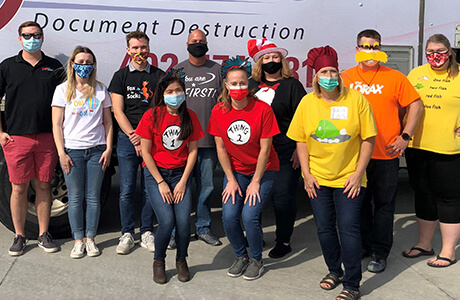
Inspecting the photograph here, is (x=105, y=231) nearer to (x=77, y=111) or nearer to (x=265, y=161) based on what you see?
(x=77, y=111)

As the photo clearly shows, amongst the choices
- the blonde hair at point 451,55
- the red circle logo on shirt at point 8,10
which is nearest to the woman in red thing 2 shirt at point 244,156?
the blonde hair at point 451,55

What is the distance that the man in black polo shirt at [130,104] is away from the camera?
13.9ft

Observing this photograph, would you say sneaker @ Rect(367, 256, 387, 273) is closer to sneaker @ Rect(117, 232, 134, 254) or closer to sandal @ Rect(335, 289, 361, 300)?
sandal @ Rect(335, 289, 361, 300)

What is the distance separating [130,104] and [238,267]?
1604mm

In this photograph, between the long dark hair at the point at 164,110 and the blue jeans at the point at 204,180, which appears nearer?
the long dark hair at the point at 164,110

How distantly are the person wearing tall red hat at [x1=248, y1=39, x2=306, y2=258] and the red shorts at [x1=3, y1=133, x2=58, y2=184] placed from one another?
175cm

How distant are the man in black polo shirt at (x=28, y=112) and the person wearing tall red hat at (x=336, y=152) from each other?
6.76ft

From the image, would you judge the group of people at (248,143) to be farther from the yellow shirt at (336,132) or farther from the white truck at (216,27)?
the white truck at (216,27)

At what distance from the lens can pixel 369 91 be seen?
12.6ft

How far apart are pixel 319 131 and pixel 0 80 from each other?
2559 mm

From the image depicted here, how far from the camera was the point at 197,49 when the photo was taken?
4.31 m

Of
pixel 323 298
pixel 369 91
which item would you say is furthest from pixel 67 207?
pixel 369 91

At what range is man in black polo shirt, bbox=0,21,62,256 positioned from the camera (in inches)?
163

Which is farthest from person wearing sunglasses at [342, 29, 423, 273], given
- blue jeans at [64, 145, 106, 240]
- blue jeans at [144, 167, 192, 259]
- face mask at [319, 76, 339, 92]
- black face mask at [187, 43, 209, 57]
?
blue jeans at [64, 145, 106, 240]
